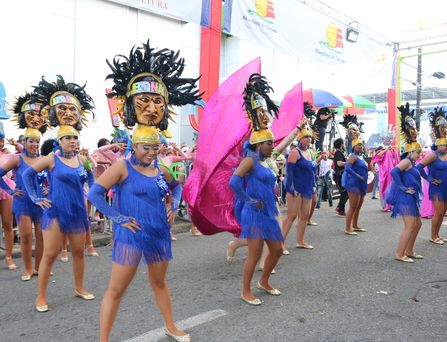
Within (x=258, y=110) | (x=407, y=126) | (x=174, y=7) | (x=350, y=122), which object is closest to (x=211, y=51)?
(x=174, y=7)

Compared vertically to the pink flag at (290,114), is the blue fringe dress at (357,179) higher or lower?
→ lower

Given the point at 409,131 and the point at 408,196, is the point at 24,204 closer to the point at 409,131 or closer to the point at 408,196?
the point at 408,196

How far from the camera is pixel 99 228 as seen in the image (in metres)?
8.17

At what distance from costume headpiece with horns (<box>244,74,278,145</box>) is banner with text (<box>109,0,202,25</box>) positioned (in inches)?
185

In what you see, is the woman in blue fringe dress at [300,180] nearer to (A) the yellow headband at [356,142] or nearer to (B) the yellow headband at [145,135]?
(A) the yellow headband at [356,142]

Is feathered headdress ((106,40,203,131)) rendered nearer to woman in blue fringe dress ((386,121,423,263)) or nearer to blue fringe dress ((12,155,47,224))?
blue fringe dress ((12,155,47,224))

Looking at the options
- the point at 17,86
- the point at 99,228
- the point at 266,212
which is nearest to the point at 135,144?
the point at 266,212

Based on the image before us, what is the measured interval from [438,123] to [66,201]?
5.89 m

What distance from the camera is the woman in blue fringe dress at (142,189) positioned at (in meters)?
3.06

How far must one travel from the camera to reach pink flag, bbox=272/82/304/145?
20.0 ft

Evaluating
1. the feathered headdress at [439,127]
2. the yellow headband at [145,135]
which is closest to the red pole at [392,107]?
the feathered headdress at [439,127]

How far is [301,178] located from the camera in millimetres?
6645

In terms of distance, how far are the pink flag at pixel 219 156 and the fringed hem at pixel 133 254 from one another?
176 centimetres

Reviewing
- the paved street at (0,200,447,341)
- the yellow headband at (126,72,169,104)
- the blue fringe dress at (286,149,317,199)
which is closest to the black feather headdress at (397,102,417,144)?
the blue fringe dress at (286,149,317,199)
